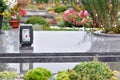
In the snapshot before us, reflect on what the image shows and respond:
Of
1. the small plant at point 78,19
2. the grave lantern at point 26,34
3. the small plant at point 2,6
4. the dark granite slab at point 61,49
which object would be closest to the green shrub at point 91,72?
the dark granite slab at point 61,49

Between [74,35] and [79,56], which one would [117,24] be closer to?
[74,35]

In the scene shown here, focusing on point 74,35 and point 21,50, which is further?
point 74,35

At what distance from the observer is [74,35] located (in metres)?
9.29

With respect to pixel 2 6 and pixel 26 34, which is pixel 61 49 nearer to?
pixel 26 34

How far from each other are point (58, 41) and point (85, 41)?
1.85ft

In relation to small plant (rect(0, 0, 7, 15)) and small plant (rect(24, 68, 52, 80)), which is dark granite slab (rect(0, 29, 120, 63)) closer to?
small plant (rect(0, 0, 7, 15))

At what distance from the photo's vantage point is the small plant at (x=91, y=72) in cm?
523

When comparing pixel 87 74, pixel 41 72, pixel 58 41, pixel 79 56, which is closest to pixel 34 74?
pixel 41 72

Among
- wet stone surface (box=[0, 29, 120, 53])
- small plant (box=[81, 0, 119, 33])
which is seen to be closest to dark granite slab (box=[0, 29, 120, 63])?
wet stone surface (box=[0, 29, 120, 53])

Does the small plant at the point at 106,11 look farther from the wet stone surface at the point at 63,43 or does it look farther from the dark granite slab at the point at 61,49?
the dark granite slab at the point at 61,49

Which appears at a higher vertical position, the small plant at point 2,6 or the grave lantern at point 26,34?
the small plant at point 2,6

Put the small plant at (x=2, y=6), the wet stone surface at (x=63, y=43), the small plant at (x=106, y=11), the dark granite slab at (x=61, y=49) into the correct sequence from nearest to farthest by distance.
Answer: the dark granite slab at (x=61, y=49), the wet stone surface at (x=63, y=43), the small plant at (x=2, y=6), the small plant at (x=106, y=11)

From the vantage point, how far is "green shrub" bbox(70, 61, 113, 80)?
17.2 ft

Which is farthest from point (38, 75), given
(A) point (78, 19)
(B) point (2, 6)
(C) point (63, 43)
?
(A) point (78, 19)
